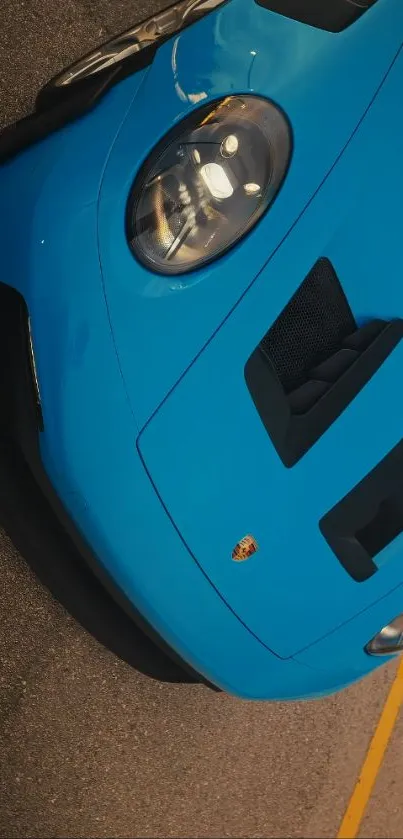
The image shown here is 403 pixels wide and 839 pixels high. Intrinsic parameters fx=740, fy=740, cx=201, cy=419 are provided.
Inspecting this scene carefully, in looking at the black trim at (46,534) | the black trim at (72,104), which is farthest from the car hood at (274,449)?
the black trim at (72,104)

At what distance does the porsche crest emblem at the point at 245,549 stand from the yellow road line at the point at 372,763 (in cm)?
178

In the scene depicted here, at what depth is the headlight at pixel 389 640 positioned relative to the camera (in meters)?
2.27

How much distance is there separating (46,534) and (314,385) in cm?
78

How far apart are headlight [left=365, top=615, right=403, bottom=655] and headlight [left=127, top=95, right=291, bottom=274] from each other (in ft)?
4.28

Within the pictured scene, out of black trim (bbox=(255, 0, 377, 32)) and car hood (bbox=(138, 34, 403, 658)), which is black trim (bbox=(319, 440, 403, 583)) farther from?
black trim (bbox=(255, 0, 377, 32))

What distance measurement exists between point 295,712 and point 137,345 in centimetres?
194

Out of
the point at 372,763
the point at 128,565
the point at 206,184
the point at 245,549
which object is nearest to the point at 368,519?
the point at 245,549

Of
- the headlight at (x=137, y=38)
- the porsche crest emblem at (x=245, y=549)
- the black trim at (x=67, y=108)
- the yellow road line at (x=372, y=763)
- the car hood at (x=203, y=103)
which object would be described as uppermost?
the black trim at (x=67, y=108)

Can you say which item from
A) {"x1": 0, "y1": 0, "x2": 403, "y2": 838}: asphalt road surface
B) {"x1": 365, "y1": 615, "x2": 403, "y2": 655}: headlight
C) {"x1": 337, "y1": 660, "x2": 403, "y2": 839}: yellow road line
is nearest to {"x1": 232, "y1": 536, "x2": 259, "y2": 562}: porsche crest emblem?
{"x1": 365, "y1": 615, "x2": 403, "y2": 655}: headlight

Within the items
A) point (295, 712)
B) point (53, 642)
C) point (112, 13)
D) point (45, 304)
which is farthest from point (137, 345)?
point (295, 712)

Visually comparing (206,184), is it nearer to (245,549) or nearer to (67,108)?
(67,108)

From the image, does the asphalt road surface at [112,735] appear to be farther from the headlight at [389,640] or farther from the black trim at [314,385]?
the black trim at [314,385]

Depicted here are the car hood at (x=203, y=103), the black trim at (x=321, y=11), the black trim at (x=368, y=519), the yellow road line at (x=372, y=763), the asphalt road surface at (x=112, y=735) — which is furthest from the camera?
the yellow road line at (x=372, y=763)

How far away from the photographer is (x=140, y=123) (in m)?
1.69
